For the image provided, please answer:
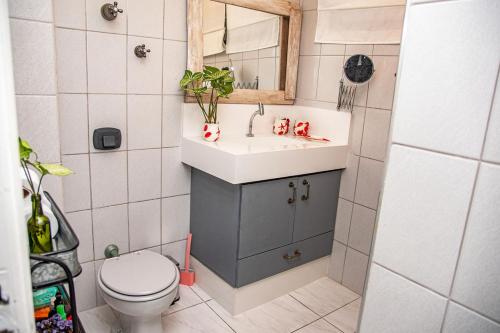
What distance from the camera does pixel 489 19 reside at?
589 millimetres

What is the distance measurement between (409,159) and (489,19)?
0.91 ft

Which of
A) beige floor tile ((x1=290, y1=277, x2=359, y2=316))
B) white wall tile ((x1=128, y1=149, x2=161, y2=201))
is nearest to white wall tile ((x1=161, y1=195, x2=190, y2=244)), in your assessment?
white wall tile ((x1=128, y1=149, x2=161, y2=201))

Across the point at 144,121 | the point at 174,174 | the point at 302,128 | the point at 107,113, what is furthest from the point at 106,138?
the point at 302,128

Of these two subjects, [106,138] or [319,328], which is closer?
[106,138]

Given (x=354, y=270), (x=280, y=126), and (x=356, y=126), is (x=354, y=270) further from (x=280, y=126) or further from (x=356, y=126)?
(x=280, y=126)

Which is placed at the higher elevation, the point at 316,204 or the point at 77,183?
the point at 77,183

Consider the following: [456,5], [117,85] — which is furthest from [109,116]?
[456,5]

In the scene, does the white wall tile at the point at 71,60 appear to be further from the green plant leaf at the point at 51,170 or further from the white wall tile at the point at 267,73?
the white wall tile at the point at 267,73

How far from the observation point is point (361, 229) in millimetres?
2266

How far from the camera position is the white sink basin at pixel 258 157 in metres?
1.80

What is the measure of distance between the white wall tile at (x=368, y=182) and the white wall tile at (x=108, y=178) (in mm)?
1433

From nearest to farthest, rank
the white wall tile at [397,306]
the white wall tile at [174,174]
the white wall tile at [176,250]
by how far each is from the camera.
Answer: the white wall tile at [397,306] < the white wall tile at [174,174] < the white wall tile at [176,250]

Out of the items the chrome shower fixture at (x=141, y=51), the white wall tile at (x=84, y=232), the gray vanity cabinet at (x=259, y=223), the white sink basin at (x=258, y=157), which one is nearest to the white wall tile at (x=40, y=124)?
the white wall tile at (x=84, y=232)

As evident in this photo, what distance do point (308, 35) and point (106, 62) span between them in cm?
137
